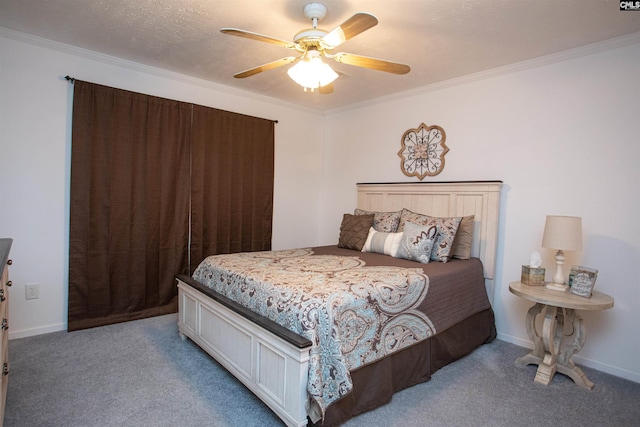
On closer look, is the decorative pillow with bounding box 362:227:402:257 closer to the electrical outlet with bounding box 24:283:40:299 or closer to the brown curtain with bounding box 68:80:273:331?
the brown curtain with bounding box 68:80:273:331

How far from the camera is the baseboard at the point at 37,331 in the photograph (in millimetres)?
2849

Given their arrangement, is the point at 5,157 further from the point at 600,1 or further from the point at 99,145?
the point at 600,1

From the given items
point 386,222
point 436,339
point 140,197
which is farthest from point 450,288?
point 140,197

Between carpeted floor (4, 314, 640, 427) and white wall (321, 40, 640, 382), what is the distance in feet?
1.45

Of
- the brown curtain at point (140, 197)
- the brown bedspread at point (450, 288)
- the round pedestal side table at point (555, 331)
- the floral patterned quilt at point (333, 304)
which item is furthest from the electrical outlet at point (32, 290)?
the round pedestal side table at point (555, 331)

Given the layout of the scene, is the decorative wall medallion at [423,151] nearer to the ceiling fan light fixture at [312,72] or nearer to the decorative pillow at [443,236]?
the decorative pillow at [443,236]

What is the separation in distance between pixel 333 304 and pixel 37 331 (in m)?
2.75

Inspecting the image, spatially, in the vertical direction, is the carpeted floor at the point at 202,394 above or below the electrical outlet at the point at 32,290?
below

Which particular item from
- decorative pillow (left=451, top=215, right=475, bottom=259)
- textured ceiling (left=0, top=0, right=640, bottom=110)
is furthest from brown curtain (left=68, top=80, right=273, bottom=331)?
decorative pillow (left=451, top=215, right=475, bottom=259)

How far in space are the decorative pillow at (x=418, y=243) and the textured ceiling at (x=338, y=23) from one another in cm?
146

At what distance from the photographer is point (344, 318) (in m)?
1.87

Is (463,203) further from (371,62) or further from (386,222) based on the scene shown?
(371,62)

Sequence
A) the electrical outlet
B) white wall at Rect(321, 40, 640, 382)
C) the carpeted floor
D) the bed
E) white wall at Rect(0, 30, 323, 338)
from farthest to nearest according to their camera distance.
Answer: the electrical outlet < white wall at Rect(0, 30, 323, 338) < white wall at Rect(321, 40, 640, 382) < the carpeted floor < the bed

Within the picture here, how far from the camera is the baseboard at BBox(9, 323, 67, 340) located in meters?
2.85
